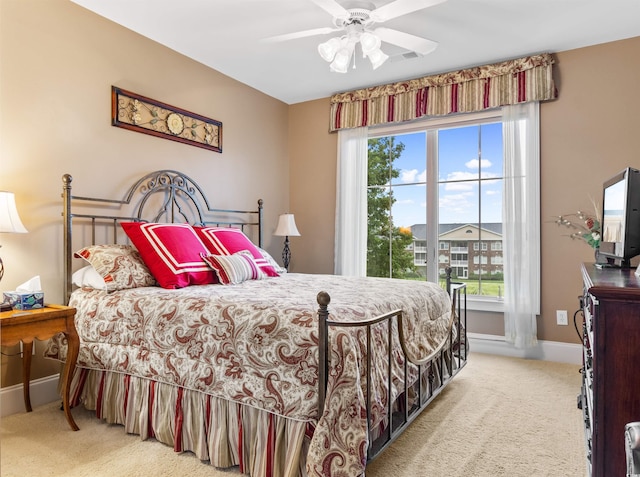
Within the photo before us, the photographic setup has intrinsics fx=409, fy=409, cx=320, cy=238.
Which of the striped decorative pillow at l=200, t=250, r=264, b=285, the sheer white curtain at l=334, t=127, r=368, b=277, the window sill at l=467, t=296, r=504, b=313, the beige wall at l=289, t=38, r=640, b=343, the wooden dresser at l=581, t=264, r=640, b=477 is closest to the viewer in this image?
the wooden dresser at l=581, t=264, r=640, b=477

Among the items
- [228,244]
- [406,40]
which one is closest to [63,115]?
[228,244]

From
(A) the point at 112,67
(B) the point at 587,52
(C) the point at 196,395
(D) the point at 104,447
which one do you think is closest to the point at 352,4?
(A) the point at 112,67

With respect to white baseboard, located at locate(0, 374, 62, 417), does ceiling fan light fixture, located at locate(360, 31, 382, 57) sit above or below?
above

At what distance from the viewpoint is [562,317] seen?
3555 millimetres

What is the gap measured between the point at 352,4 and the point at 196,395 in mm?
2515

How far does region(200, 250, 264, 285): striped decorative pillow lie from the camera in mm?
2787

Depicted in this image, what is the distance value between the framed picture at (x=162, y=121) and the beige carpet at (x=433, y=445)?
2.05 metres

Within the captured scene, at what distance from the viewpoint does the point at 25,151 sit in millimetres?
2541

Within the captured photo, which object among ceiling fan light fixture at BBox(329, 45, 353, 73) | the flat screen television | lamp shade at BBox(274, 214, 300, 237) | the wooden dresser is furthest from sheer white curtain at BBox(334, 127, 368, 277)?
the wooden dresser

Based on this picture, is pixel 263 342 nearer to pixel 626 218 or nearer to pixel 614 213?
pixel 626 218

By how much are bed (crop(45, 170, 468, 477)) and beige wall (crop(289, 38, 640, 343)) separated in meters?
1.15

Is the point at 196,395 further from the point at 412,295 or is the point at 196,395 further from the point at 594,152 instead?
the point at 594,152

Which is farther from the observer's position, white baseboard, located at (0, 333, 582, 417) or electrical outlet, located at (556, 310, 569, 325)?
electrical outlet, located at (556, 310, 569, 325)

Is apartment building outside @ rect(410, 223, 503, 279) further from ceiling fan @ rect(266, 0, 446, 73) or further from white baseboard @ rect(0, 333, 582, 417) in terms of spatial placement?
ceiling fan @ rect(266, 0, 446, 73)
